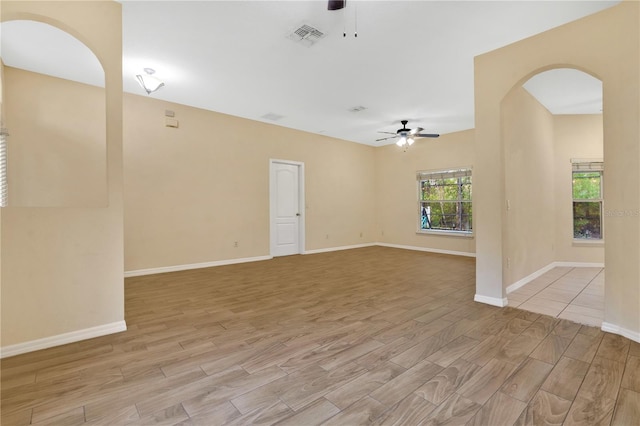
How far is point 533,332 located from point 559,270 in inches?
128

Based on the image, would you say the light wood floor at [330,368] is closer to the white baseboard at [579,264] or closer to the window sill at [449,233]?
the white baseboard at [579,264]

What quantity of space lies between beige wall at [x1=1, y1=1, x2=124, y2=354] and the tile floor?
4.20 meters

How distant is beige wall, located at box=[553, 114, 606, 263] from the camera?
5.13m

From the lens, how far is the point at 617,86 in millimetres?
2443

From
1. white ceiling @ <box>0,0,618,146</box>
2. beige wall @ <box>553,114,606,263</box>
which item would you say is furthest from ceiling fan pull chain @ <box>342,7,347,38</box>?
beige wall @ <box>553,114,606,263</box>

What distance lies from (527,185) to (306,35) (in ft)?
12.1

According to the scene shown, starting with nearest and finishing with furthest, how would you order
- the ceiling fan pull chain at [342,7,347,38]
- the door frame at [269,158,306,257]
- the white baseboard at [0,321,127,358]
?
the white baseboard at [0,321,127,358] → the ceiling fan pull chain at [342,7,347,38] → the door frame at [269,158,306,257]

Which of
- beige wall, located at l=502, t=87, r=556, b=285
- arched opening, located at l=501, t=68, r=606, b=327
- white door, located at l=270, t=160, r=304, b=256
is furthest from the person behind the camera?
white door, located at l=270, t=160, r=304, b=256

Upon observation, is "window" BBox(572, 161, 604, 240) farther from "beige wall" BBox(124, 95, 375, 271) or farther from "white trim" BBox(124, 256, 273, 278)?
"white trim" BBox(124, 256, 273, 278)

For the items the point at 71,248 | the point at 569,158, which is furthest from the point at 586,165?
→ the point at 71,248

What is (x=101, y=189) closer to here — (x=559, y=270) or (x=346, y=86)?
(x=346, y=86)

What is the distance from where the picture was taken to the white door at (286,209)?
6.38 m

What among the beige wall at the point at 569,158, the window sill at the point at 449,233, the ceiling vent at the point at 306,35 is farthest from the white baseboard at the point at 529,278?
the ceiling vent at the point at 306,35

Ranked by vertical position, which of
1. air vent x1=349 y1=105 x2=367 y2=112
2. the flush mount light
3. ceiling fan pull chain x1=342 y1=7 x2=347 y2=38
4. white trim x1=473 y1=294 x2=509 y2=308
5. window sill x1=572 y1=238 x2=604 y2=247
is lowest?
white trim x1=473 y1=294 x2=509 y2=308
